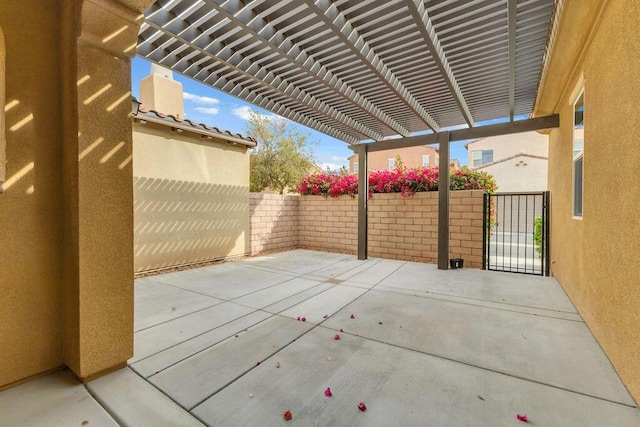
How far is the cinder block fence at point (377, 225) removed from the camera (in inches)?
256

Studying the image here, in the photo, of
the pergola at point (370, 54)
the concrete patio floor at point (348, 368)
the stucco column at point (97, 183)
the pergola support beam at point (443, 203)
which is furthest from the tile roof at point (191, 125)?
the pergola support beam at point (443, 203)

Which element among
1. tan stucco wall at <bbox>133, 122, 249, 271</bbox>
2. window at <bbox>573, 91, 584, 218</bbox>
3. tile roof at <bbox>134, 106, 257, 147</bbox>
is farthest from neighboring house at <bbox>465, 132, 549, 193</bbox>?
tan stucco wall at <bbox>133, 122, 249, 271</bbox>

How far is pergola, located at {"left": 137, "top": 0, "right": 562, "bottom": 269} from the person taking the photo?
3217 millimetres

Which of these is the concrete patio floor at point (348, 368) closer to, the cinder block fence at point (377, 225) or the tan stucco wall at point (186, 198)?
the tan stucco wall at point (186, 198)

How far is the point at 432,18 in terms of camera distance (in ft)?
11.1

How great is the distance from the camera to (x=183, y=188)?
6.29 meters

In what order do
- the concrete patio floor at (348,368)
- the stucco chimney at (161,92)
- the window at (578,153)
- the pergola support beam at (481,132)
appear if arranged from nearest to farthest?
1. the concrete patio floor at (348,368)
2. the window at (578,153)
3. the pergola support beam at (481,132)
4. the stucco chimney at (161,92)

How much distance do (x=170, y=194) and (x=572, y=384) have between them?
6.65 m

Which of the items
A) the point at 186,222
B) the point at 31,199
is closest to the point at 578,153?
the point at 31,199

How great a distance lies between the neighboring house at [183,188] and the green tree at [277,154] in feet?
19.8

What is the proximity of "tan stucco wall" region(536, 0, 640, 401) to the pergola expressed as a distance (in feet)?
1.36

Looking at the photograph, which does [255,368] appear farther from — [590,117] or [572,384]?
[590,117]

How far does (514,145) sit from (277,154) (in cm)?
1803

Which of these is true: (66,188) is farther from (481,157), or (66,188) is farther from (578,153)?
(481,157)
